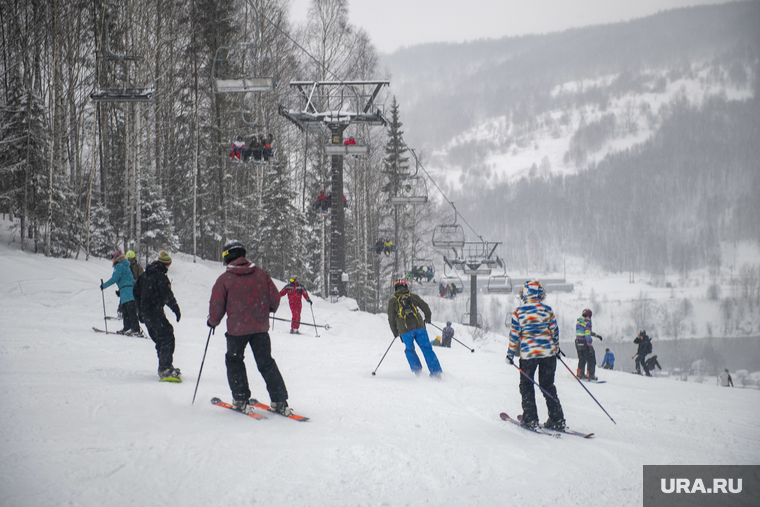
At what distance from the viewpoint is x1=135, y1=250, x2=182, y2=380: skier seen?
553 cm

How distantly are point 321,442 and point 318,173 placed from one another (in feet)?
95.0

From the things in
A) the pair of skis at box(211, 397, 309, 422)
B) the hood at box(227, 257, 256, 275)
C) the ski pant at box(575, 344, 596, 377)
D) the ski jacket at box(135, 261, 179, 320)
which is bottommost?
the ski pant at box(575, 344, 596, 377)

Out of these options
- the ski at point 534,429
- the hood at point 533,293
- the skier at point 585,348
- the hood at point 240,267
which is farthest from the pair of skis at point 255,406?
the skier at point 585,348

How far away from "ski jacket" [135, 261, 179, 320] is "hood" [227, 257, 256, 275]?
4.96 feet

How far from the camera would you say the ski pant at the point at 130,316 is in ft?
28.9

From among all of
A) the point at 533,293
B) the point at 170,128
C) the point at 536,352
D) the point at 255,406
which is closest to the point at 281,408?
the point at 255,406

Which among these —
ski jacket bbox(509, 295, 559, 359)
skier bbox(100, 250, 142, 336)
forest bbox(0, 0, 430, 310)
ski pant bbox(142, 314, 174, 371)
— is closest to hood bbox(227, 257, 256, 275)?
ski pant bbox(142, 314, 174, 371)

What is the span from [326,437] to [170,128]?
76.8 ft

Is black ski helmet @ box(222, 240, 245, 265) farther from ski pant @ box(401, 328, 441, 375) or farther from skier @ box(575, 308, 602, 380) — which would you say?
skier @ box(575, 308, 602, 380)

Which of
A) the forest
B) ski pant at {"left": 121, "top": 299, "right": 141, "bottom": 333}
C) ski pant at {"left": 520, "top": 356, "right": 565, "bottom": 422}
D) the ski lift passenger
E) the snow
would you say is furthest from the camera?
the forest

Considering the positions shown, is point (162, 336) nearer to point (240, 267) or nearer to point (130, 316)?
point (240, 267)

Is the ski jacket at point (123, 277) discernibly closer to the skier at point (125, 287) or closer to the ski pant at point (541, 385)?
the skier at point (125, 287)

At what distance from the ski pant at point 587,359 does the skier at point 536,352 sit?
17.4ft

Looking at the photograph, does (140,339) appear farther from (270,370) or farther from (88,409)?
(270,370)
